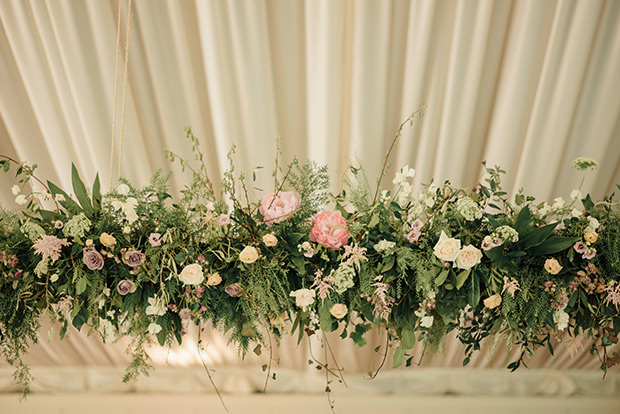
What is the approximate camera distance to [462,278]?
141cm

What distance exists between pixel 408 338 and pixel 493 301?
0.27 meters

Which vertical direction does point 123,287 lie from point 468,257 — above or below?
below

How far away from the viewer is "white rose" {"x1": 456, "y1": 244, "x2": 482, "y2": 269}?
1.40 m

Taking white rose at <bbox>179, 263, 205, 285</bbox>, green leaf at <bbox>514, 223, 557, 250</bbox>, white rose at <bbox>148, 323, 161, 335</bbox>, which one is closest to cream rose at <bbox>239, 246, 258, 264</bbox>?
white rose at <bbox>179, 263, 205, 285</bbox>

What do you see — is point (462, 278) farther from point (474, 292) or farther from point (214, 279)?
point (214, 279)

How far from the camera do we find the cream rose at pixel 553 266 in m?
1.40

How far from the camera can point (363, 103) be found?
223 cm

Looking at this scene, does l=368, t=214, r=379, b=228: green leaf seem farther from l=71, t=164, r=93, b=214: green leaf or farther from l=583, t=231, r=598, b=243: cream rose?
l=71, t=164, r=93, b=214: green leaf

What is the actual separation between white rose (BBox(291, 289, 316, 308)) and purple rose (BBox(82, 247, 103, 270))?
587 mm

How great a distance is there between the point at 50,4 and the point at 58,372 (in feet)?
7.84

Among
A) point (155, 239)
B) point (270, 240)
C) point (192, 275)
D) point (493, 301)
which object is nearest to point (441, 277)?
point (493, 301)

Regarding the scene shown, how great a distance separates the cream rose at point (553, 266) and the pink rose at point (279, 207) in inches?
29.7

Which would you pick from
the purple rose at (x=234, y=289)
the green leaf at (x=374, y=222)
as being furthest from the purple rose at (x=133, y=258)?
the green leaf at (x=374, y=222)

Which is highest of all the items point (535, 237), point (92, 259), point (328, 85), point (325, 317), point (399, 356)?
point (328, 85)
